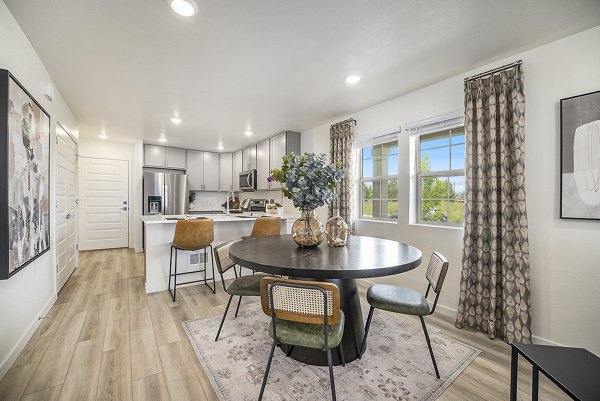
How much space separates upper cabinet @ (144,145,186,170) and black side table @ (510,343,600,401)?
646 cm

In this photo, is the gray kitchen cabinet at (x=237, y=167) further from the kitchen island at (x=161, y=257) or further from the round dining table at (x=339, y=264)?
the round dining table at (x=339, y=264)

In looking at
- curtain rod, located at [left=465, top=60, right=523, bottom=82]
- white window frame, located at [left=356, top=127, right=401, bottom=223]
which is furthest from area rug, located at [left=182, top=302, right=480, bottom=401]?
curtain rod, located at [left=465, top=60, right=523, bottom=82]

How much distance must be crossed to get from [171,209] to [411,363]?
5424mm

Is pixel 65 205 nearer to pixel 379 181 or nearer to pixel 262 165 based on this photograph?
pixel 262 165

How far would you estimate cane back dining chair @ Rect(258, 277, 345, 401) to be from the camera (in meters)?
1.27

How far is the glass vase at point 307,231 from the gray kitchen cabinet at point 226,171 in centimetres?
505

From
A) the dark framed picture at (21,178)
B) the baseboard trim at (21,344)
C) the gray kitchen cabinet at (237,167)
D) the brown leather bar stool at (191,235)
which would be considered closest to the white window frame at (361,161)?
the brown leather bar stool at (191,235)

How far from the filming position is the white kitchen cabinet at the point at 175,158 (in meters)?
6.00

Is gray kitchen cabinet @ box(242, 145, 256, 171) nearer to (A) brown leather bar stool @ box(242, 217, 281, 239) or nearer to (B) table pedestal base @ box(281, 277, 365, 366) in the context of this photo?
(A) brown leather bar stool @ box(242, 217, 281, 239)

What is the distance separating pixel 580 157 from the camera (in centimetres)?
191

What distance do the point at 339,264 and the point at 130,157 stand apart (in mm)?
6268

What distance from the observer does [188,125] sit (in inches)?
173

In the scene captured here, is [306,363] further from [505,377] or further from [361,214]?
[361,214]

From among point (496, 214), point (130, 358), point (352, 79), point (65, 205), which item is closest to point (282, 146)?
point (352, 79)
